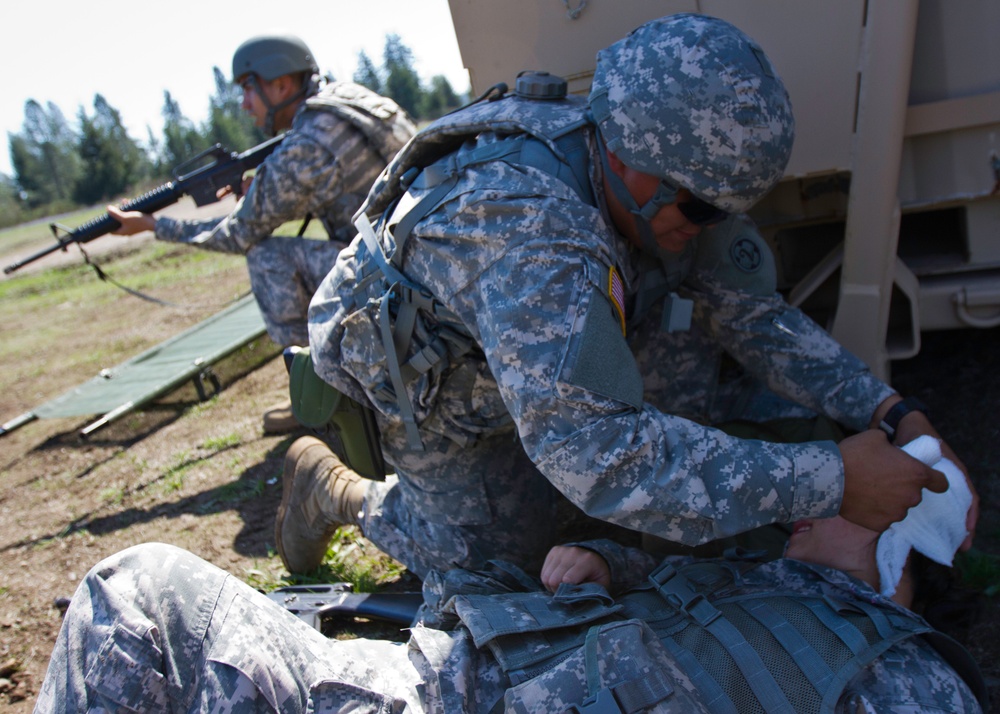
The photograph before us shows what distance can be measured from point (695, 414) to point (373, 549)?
1287 millimetres

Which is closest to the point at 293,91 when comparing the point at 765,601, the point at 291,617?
the point at 291,617

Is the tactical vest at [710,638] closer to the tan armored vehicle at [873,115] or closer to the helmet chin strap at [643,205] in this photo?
the helmet chin strap at [643,205]

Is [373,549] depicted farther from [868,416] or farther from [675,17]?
[675,17]

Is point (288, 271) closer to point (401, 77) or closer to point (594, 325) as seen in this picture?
point (594, 325)

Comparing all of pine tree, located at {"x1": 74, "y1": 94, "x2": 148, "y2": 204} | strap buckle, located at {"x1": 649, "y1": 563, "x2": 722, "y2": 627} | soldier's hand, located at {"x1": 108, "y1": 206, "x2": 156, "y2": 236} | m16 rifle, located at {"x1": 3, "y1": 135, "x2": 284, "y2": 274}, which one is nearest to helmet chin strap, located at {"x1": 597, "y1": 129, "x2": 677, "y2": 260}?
strap buckle, located at {"x1": 649, "y1": 563, "x2": 722, "y2": 627}

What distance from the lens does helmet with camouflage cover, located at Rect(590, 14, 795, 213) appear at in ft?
6.23

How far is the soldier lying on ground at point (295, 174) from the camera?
4.14 m

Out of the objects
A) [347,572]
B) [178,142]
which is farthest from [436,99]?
[347,572]

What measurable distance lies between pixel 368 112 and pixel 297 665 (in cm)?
308

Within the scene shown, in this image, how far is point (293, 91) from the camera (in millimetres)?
4523

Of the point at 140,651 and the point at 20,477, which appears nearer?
the point at 140,651

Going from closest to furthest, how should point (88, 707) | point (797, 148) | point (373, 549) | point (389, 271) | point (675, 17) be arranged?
point (88, 707) < point (675, 17) < point (389, 271) < point (797, 148) < point (373, 549)

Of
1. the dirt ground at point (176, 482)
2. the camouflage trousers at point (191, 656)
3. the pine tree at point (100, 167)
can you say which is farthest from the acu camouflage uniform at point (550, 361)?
the pine tree at point (100, 167)

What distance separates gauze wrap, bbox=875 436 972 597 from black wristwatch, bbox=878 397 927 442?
24 centimetres
